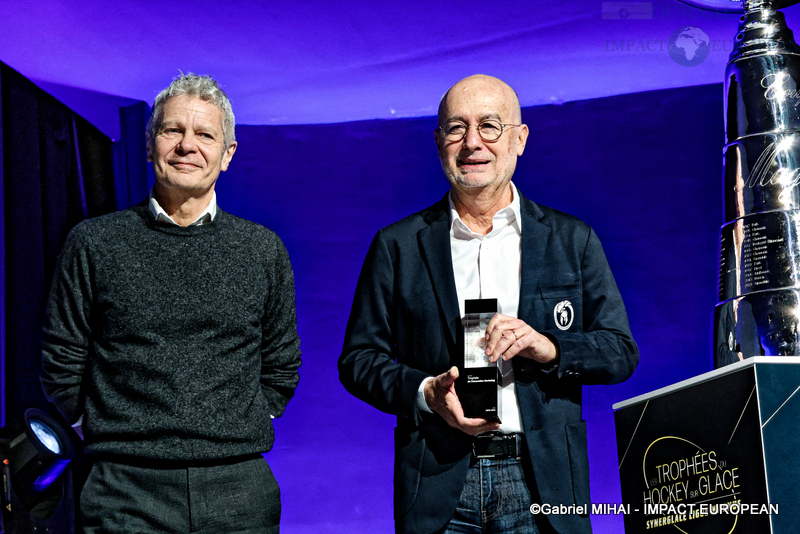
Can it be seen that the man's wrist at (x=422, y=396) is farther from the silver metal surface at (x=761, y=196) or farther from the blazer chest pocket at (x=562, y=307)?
the silver metal surface at (x=761, y=196)

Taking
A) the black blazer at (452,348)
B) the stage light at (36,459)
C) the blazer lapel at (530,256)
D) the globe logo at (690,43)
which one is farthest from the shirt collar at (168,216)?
the globe logo at (690,43)

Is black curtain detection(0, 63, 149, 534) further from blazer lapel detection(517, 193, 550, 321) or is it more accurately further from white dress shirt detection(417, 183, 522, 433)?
blazer lapel detection(517, 193, 550, 321)

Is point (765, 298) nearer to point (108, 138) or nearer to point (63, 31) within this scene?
point (108, 138)

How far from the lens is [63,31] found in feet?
A: 11.2

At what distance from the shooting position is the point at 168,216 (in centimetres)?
230

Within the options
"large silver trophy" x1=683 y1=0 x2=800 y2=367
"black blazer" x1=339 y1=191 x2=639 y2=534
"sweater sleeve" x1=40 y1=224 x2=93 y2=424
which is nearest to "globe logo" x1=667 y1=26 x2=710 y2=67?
"large silver trophy" x1=683 y1=0 x2=800 y2=367

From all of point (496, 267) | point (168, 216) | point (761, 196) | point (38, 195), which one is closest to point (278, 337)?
point (168, 216)

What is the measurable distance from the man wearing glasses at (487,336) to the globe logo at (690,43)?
1.16m

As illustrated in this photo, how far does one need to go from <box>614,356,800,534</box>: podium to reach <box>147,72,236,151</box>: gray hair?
4.31ft

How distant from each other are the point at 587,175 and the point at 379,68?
0.91m

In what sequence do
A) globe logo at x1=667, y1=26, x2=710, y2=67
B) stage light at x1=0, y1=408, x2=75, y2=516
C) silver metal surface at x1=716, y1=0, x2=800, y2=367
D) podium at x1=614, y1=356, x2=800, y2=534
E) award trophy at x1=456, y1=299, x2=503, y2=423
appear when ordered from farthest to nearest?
globe logo at x1=667, y1=26, x2=710, y2=67
stage light at x1=0, y1=408, x2=75, y2=516
silver metal surface at x1=716, y1=0, x2=800, y2=367
award trophy at x1=456, y1=299, x2=503, y2=423
podium at x1=614, y1=356, x2=800, y2=534

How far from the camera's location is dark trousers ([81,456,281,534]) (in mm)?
2059

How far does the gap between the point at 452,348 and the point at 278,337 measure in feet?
1.65

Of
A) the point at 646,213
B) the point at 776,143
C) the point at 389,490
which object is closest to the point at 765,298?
the point at 776,143
